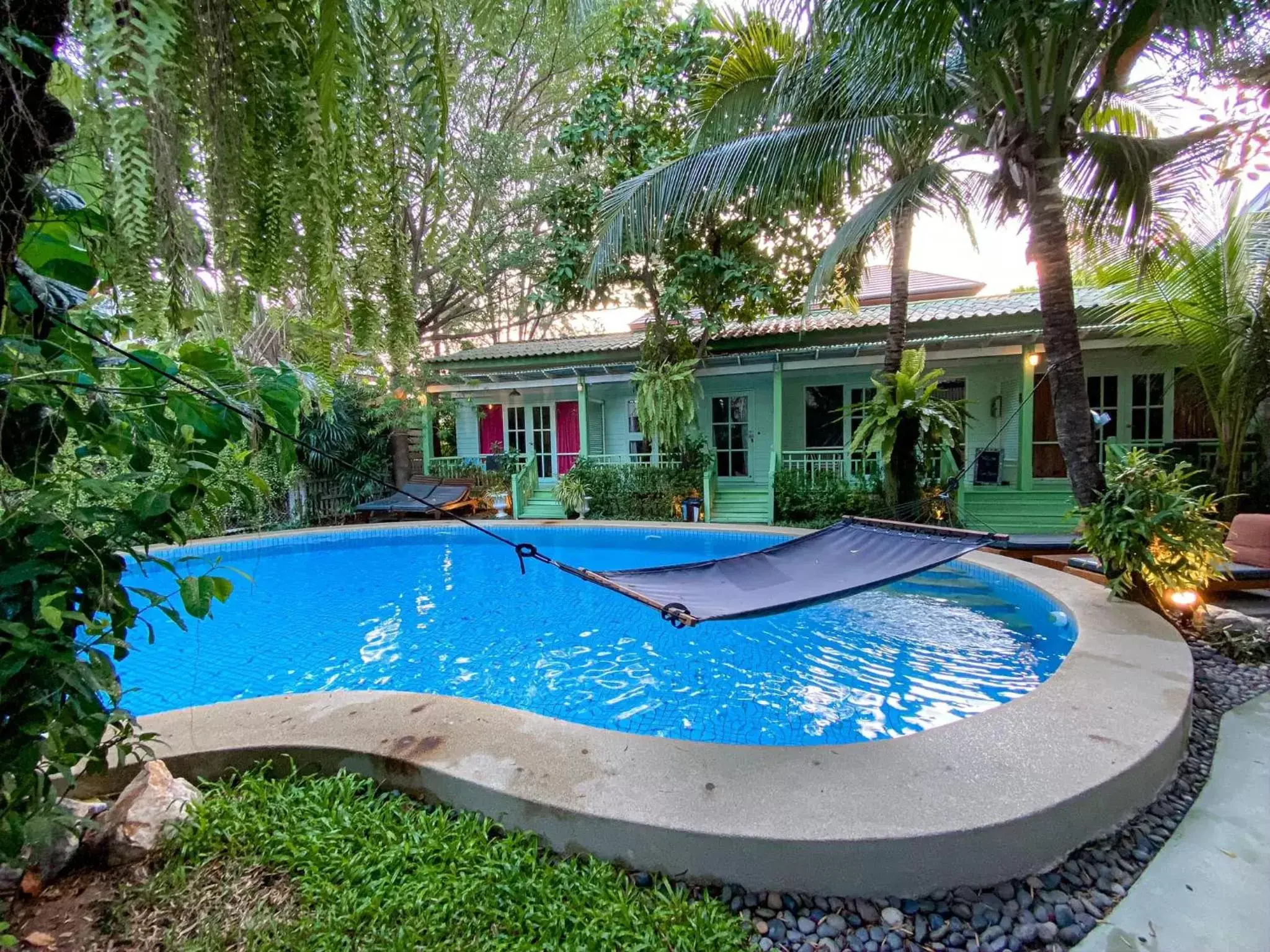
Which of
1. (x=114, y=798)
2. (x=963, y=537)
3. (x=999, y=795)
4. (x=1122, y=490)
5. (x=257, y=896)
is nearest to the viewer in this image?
(x=257, y=896)

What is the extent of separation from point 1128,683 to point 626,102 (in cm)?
1002

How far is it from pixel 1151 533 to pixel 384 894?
523 centimetres

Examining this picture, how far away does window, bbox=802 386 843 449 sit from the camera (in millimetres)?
11078

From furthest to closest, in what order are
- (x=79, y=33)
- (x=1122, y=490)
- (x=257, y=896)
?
(x=1122, y=490) < (x=257, y=896) < (x=79, y=33)

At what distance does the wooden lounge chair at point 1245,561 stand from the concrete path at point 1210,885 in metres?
2.90

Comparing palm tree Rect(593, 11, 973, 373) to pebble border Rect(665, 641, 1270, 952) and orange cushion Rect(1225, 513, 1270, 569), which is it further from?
pebble border Rect(665, 641, 1270, 952)

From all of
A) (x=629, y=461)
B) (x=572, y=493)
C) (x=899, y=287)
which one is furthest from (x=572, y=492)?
(x=899, y=287)

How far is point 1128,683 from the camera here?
2920mm

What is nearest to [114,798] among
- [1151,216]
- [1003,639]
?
[1003,639]

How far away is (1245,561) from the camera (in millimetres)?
4922

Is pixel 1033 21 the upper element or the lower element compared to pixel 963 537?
upper

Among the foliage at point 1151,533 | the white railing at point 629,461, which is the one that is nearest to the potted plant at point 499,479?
the white railing at point 629,461

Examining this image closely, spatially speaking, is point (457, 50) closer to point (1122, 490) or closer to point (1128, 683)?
point (1128, 683)

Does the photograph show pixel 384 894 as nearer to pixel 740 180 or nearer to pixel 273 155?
pixel 273 155
